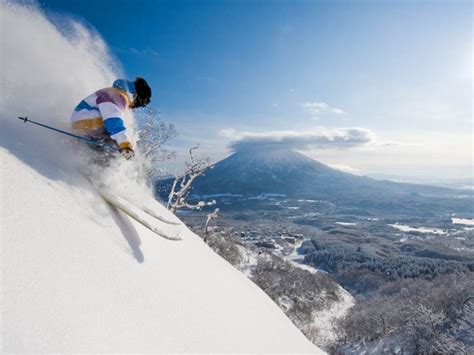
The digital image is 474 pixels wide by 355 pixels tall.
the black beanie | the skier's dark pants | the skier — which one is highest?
the black beanie

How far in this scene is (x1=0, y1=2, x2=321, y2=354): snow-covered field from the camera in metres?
1.83

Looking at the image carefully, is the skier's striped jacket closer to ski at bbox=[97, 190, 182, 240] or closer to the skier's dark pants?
the skier's dark pants

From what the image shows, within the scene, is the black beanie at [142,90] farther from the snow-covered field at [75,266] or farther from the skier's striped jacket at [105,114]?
the snow-covered field at [75,266]

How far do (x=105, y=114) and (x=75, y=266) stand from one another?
2279 mm

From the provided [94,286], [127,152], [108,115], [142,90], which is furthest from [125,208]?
[142,90]

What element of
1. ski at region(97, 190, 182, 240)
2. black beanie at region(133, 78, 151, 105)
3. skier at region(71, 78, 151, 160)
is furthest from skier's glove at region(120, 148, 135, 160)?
black beanie at region(133, 78, 151, 105)

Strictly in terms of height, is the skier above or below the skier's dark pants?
above

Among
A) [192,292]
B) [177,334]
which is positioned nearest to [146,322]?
[177,334]

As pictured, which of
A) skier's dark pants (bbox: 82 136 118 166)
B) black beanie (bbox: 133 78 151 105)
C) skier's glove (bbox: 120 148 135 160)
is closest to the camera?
skier's glove (bbox: 120 148 135 160)

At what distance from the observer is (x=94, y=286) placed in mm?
2273

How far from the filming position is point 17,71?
14.0 feet

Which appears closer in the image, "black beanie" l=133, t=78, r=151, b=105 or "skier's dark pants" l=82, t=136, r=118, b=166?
"skier's dark pants" l=82, t=136, r=118, b=166

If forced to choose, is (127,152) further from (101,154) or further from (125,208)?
(125,208)

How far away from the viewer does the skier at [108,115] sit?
3808 millimetres
